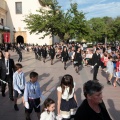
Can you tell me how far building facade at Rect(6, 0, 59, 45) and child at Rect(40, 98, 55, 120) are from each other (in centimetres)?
4540

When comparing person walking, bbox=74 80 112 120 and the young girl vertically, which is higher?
person walking, bbox=74 80 112 120

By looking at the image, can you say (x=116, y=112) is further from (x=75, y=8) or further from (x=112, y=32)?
(x=112, y=32)

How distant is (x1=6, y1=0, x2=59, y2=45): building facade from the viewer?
4953 centimetres

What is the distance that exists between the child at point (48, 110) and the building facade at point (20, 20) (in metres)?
45.4

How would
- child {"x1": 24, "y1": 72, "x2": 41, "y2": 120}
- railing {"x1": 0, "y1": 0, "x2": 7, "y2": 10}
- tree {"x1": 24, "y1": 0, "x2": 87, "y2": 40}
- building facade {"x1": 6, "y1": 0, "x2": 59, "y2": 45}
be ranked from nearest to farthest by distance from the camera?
child {"x1": 24, "y1": 72, "x2": 41, "y2": 120} → tree {"x1": 24, "y1": 0, "x2": 87, "y2": 40} → railing {"x1": 0, "y1": 0, "x2": 7, "y2": 10} → building facade {"x1": 6, "y1": 0, "x2": 59, "y2": 45}

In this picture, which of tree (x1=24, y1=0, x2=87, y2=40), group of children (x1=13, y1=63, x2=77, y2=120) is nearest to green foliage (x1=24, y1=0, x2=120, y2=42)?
tree (x1=24, y1=0, x2=87, y2=40)

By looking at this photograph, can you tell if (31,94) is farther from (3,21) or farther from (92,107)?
(3,21)

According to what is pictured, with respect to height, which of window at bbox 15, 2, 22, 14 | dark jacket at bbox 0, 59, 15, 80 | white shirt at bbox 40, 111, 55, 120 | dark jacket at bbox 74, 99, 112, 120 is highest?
Result: window at bbox 15, 2, 22, 14

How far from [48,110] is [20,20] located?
4746 cm

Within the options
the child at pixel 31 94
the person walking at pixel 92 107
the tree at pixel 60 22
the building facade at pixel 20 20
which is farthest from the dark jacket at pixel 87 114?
the building facade at pixel 20 20

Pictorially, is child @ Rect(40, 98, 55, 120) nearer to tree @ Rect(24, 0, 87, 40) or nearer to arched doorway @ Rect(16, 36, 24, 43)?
tree @ Rect(24, 0, 87, 40)

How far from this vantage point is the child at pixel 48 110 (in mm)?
4129

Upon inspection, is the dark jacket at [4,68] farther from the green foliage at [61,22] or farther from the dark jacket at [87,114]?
the green foliage at [61,22]

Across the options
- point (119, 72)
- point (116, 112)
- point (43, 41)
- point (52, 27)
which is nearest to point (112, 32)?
point (43, 41)
